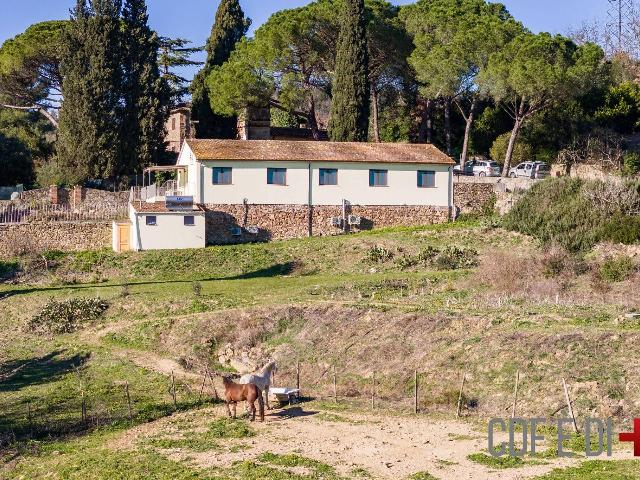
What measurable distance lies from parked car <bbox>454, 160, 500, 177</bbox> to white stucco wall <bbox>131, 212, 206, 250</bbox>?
1670 centimetres

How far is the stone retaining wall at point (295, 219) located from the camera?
177ft

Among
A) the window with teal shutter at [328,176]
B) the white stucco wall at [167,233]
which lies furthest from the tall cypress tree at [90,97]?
the window with teal shutter at [328,176]

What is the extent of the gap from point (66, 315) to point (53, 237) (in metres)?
13.4

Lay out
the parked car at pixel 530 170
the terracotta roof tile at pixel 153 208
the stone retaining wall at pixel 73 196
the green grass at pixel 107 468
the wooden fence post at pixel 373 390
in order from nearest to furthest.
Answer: the green grass at pixel 107 468
the wooden fence post at pixel 373 390
the terracotta roof tile at pixel 153 208
the stone retaining wall at pixel 73 196
the parked car at pixel 530 170

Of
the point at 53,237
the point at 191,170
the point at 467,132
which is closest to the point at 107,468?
the point at 53,237

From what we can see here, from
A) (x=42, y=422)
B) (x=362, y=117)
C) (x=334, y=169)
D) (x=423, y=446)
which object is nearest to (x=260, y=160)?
(x=334, y=169)

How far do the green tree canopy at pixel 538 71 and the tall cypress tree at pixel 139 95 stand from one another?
761 inches

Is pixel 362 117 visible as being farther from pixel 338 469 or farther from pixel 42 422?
pixel 338 469

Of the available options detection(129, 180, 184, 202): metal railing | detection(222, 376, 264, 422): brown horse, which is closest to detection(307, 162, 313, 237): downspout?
detection(129, 180, 184, 202): metal railing

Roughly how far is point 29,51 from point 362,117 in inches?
912

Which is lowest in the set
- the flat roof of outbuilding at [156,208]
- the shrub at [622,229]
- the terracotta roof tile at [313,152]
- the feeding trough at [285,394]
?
the feeding trough at [285,394]

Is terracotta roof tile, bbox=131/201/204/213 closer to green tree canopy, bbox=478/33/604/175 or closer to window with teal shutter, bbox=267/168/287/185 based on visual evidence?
window with teal shutter, bbox=267/168/287/185

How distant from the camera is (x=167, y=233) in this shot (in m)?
51.8

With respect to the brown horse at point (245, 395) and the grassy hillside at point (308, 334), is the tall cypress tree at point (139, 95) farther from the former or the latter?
the brown horse at point (245, 395)
